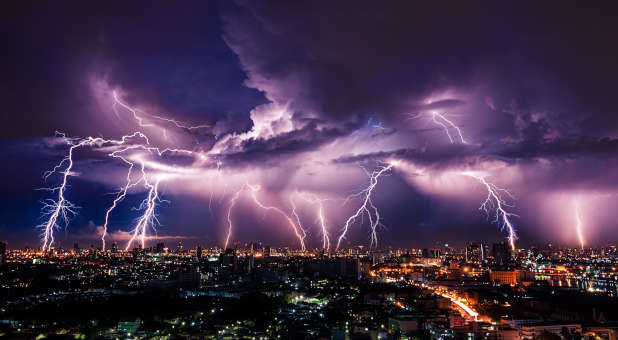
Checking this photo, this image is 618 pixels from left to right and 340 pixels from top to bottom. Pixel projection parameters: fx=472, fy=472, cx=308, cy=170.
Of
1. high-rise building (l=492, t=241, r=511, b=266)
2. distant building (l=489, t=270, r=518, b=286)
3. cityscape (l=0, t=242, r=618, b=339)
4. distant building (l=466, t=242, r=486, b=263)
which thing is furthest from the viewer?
distant building (l=466, t=242, r=486, b=263)

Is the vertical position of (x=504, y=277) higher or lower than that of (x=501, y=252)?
lower

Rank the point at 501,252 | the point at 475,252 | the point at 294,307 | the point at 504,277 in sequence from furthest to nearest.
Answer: the point at 475,252, the point at 501,252, the point at 504,277, the point at 294,307

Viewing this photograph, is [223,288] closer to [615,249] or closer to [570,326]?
[570,326]

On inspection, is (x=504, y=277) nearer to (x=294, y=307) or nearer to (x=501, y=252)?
(x=501, y=252)

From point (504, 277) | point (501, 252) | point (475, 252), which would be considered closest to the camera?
point (504, 277)

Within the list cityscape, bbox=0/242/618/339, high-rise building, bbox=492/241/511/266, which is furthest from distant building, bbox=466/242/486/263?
cityscape, bbox=0/242/618/339

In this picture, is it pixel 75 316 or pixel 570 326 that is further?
pixel 75 316

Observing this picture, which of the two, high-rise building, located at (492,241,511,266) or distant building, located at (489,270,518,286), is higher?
high-rise building, located at (492,241,511,266)

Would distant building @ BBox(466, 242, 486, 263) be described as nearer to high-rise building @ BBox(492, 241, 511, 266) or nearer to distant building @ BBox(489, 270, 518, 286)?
high-rise building @ BBox(492, 241, 511, 266)

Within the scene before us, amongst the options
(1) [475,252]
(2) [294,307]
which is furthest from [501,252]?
(2) [294,307]

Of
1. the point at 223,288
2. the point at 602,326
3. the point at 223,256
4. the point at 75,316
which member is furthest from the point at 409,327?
the point at 223,256

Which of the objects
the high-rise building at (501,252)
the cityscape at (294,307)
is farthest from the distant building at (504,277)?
the high-rise building at (501,252)
